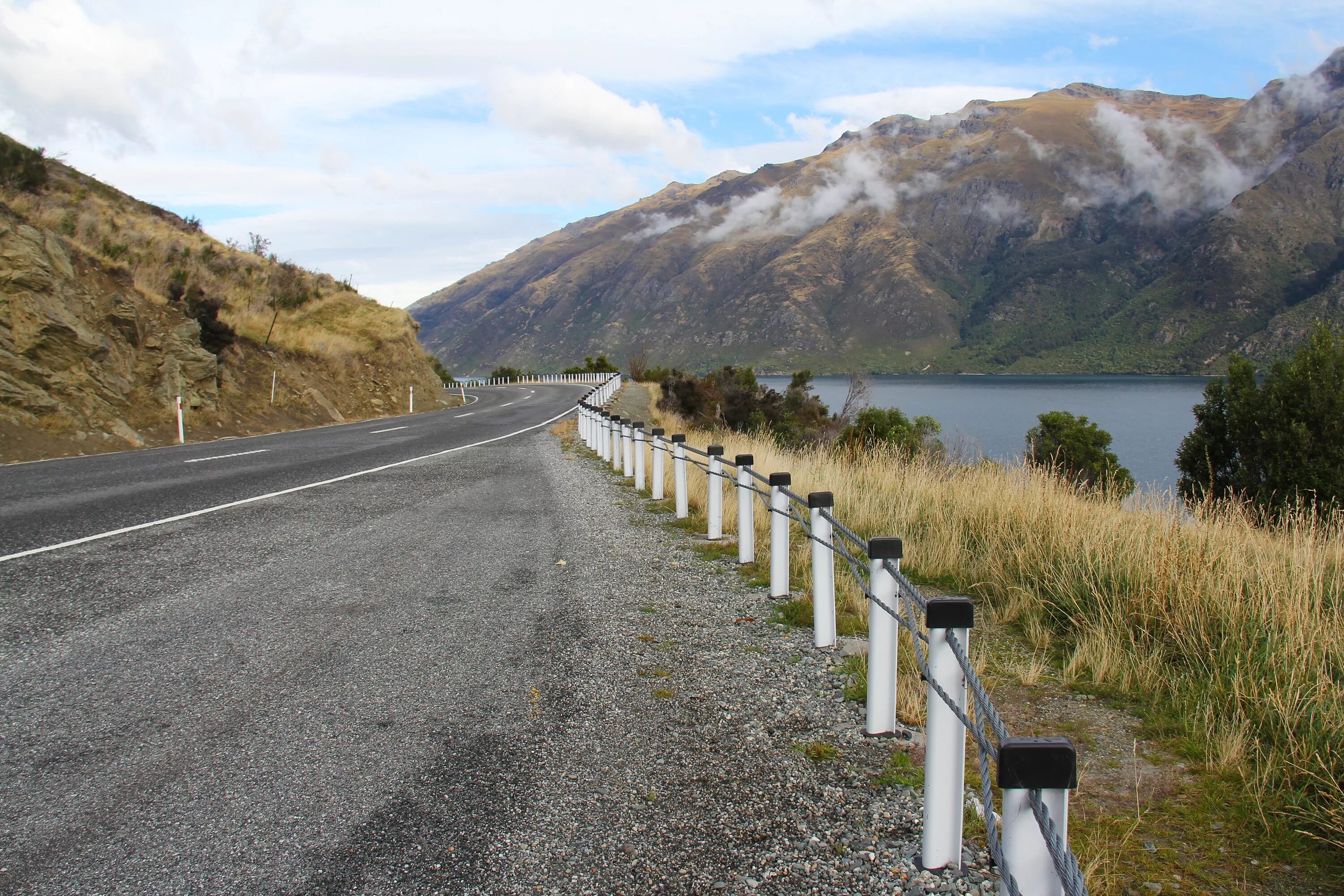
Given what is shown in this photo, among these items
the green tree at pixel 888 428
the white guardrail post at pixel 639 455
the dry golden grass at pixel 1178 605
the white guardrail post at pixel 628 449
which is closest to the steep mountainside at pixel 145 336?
the white guardrail post at pixel 628 449

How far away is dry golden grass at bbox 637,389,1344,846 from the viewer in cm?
352

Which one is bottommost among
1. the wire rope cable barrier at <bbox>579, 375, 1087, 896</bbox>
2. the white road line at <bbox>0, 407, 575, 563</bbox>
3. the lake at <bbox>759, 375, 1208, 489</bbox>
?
the lake at <bbox>759, 375, 1208, 489</bbox>

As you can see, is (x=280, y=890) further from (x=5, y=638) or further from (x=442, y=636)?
(x=5, y=638)

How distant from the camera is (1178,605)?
505cm

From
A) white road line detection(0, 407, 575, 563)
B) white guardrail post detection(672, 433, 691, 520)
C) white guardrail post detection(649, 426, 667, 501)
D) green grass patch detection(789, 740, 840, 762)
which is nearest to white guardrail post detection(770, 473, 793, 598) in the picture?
green grass patch detection(789, 740, 840, 762)

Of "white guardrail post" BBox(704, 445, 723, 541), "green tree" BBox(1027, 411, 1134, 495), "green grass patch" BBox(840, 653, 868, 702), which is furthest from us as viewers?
"green tree" BBox(1027, 411, 1134, 495)

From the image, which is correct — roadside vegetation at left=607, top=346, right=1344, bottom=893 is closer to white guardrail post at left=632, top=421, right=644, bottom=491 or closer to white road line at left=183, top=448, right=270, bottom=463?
white guardrail post at left=632, top=421, right=644, bottom=491

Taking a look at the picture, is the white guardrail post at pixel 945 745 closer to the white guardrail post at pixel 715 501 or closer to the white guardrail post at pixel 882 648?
the white guardrail post at pixel 882 648

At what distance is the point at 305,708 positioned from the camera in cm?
401

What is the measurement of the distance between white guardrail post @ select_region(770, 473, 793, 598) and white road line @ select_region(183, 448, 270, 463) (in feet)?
37.3

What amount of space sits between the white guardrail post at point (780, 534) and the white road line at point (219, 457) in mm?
11366

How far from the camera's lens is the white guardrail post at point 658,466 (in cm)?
1120

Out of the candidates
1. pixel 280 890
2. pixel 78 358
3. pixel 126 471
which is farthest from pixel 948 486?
pixel 78 358

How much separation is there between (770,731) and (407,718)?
171cm
